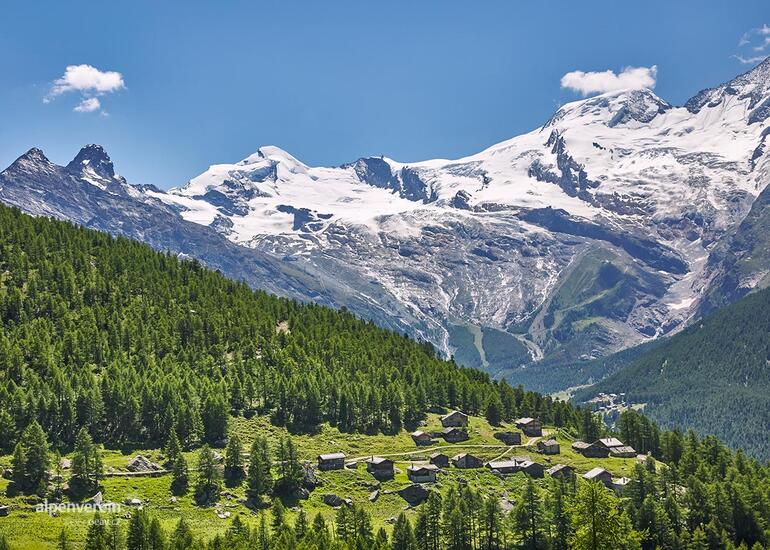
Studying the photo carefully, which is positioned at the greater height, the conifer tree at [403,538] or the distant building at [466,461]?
the distant building at [466,461]

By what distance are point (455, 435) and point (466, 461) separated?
1646cm

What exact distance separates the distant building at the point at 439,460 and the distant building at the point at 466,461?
2.21m

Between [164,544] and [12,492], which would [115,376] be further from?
[164,544]

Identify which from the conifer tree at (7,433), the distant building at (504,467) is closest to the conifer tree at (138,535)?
the conifer tree at (7,433)

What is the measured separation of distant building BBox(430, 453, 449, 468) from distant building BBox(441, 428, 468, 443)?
16.5 metres

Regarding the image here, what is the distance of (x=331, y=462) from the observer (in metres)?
172

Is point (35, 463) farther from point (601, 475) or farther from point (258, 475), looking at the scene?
point (601, 475)

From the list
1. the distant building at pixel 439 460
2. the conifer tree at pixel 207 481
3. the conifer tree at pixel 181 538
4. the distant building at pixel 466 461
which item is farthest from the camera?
the distant building at pixel 466 461

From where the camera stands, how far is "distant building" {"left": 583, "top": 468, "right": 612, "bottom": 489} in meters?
173

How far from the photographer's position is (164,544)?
393ft

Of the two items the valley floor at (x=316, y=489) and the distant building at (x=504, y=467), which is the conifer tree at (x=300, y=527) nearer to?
the valley floor at (x=316, y=489)

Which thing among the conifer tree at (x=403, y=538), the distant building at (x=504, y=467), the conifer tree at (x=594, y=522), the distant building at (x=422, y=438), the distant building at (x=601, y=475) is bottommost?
the conifer tree at (x=403, y=538)

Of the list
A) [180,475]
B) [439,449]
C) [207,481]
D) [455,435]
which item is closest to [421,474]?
[439,449]

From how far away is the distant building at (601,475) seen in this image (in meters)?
173
